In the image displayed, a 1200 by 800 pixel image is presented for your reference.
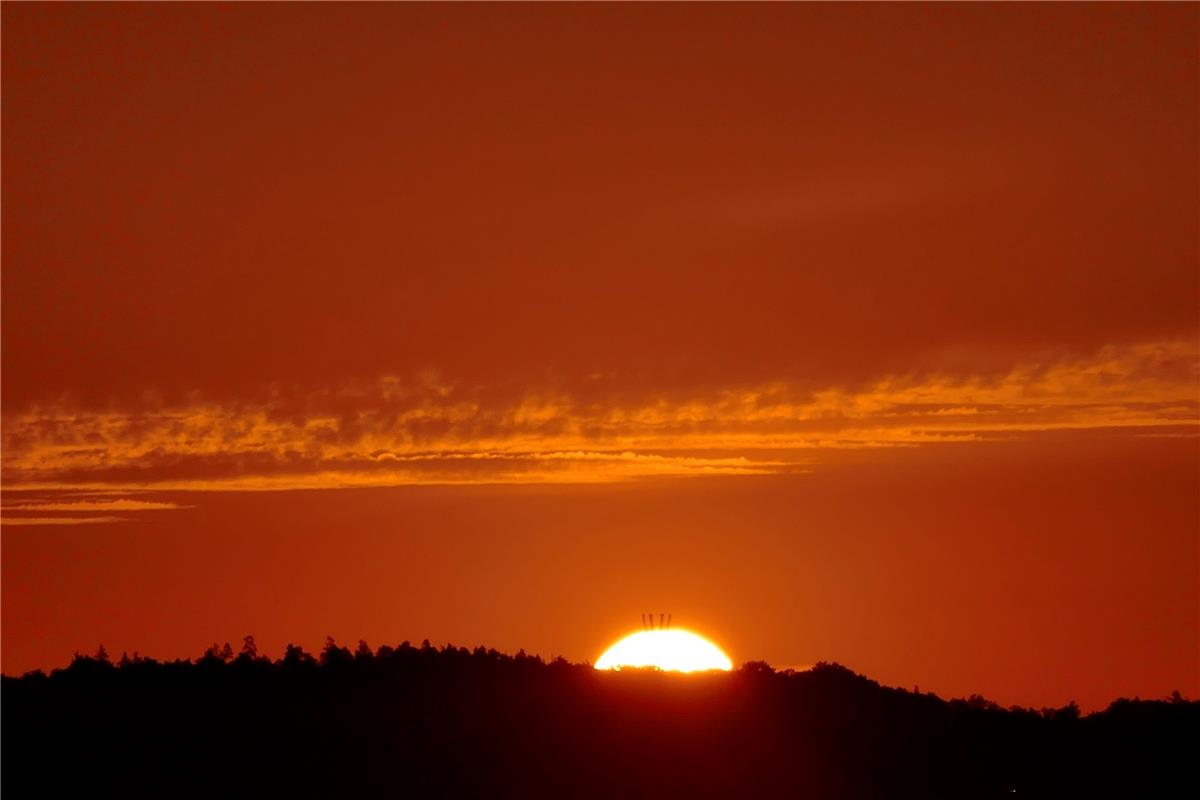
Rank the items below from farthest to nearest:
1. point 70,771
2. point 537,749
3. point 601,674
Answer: point 601,674 → point 537,749 → point 70,771

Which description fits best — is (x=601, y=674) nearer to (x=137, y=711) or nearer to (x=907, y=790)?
(x=907, y=790)

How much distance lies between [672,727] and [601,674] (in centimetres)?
283

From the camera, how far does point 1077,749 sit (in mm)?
53094

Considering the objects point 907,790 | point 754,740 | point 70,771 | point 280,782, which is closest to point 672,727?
→ point 754,740

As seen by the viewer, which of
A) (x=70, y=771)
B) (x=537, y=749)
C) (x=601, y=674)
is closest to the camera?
(x=70, y=771)

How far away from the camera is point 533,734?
47.9m

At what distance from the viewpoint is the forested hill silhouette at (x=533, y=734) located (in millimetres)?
44469

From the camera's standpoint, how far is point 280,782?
146 ft

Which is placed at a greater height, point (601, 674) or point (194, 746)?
point (601, 674)

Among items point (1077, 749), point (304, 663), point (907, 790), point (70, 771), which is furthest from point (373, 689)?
point (1077, 749)

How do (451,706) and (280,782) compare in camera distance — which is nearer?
(280,782)

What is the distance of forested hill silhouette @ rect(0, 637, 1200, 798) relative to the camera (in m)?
44.5

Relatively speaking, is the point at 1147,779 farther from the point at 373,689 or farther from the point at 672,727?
the point at 373,689

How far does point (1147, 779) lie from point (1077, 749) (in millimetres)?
1777
